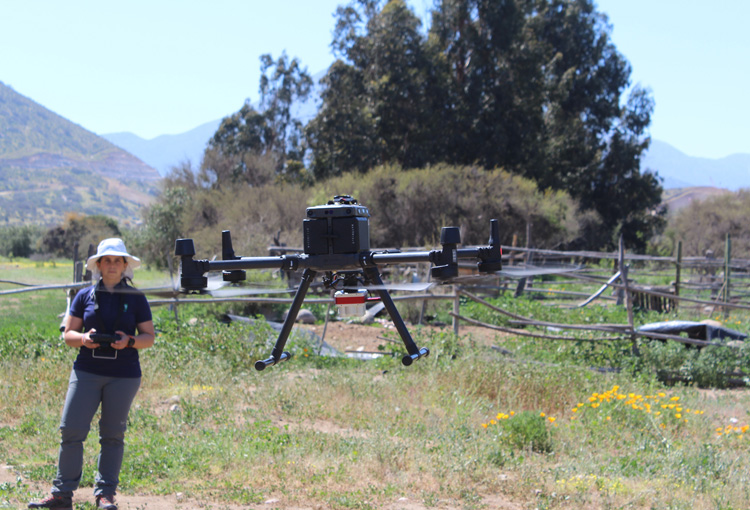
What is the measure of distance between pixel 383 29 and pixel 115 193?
15858 cm

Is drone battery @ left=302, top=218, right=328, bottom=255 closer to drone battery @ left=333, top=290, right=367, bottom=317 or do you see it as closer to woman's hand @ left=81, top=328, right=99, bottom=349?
drone battery @ left=333, top=290, right=367, bottom=317

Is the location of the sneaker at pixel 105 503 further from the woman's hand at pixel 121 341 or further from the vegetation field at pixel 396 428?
the woman's hand at pixel 121 341

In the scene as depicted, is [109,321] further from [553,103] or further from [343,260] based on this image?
[553,103]

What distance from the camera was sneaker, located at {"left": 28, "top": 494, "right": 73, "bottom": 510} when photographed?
11.3ft

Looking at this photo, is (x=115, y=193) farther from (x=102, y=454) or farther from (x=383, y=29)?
(x=102, y=454)

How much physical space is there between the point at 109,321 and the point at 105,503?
2.99 ft

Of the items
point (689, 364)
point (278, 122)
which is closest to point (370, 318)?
point (689, 364)

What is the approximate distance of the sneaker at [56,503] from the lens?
11.3 ft

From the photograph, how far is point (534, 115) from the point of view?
88.7ft

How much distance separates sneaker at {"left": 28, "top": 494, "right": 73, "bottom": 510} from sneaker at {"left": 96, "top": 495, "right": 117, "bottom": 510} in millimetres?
138

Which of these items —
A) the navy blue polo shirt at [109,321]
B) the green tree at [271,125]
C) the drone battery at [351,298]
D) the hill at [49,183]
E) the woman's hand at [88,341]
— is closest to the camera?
the drone battery at [351,298]

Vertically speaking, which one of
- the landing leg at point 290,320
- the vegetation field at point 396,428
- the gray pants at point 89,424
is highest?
the landing leg at point 290,320

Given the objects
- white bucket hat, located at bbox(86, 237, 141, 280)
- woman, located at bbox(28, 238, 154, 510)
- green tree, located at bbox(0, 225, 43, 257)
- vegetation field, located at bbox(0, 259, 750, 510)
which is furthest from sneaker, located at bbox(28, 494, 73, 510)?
green tree, located at bbox(0, 225, 43, 257)

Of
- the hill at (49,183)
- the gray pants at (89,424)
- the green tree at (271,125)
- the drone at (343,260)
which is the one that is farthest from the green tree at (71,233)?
the hill at (49,183)
